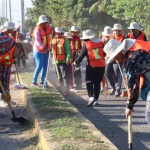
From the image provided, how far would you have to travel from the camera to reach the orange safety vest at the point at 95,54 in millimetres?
8266

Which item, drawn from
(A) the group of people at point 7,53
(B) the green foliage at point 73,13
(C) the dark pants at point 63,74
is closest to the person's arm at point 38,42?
(C) the dark pants at point 63,74

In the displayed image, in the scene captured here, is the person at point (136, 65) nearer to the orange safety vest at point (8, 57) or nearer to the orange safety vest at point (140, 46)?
the orange safety vest at point (140, 46)

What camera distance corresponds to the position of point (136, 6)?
69.1ft

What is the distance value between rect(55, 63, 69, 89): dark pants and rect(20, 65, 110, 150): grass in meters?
1.39

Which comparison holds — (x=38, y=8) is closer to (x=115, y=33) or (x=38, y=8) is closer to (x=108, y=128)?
(x=115, y=33)

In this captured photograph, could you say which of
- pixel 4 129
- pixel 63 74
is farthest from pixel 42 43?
pixel 4 129

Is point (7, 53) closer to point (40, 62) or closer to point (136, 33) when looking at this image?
point (40, 62)

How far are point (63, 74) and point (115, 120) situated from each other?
3106 millimetres

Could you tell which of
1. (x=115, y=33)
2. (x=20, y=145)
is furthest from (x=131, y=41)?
(x=115, y=33)

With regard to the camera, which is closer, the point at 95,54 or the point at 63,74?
the point at 95,54

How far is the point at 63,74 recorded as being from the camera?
10.1 meters

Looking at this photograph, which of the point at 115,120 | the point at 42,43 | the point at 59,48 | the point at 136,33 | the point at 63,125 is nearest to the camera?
the point at 63,125

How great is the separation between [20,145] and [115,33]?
488 cm

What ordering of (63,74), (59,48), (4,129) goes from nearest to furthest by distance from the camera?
(4,129) < (59,48) < (63,74)
